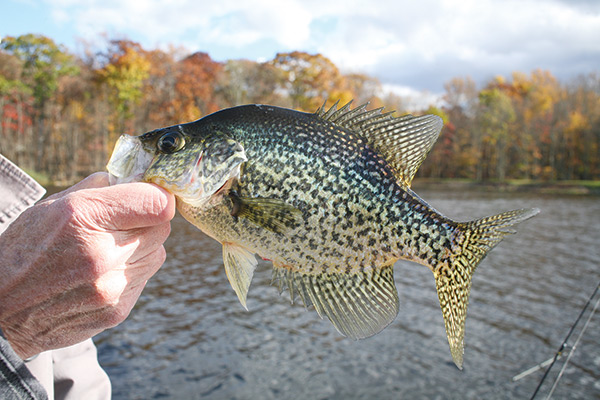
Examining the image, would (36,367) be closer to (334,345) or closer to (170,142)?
(170,142)

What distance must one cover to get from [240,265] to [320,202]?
20.4 inches

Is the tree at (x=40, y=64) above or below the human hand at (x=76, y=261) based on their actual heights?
above

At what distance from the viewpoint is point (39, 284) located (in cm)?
167

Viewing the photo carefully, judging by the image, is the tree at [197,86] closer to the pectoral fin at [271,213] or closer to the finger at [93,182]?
the finger at [93,182]

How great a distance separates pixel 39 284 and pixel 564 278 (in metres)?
23.2

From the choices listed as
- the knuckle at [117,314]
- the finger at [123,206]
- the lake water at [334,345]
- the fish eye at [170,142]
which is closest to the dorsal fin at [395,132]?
the fish eye at [170,142]

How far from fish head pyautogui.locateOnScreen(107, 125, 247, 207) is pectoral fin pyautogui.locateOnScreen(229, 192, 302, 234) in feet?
0.54

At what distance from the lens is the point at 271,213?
6.22ft

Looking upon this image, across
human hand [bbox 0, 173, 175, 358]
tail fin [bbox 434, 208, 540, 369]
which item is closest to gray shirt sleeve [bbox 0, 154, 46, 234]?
human hand [bbox 0, 173, 175, 358]

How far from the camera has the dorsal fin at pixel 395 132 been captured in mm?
2041

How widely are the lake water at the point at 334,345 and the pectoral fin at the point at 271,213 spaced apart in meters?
10.8

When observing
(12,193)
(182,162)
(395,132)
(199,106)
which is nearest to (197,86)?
(199,106)

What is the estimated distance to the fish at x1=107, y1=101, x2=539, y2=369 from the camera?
1.94 meters

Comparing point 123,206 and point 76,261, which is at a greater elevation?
point 123,206
